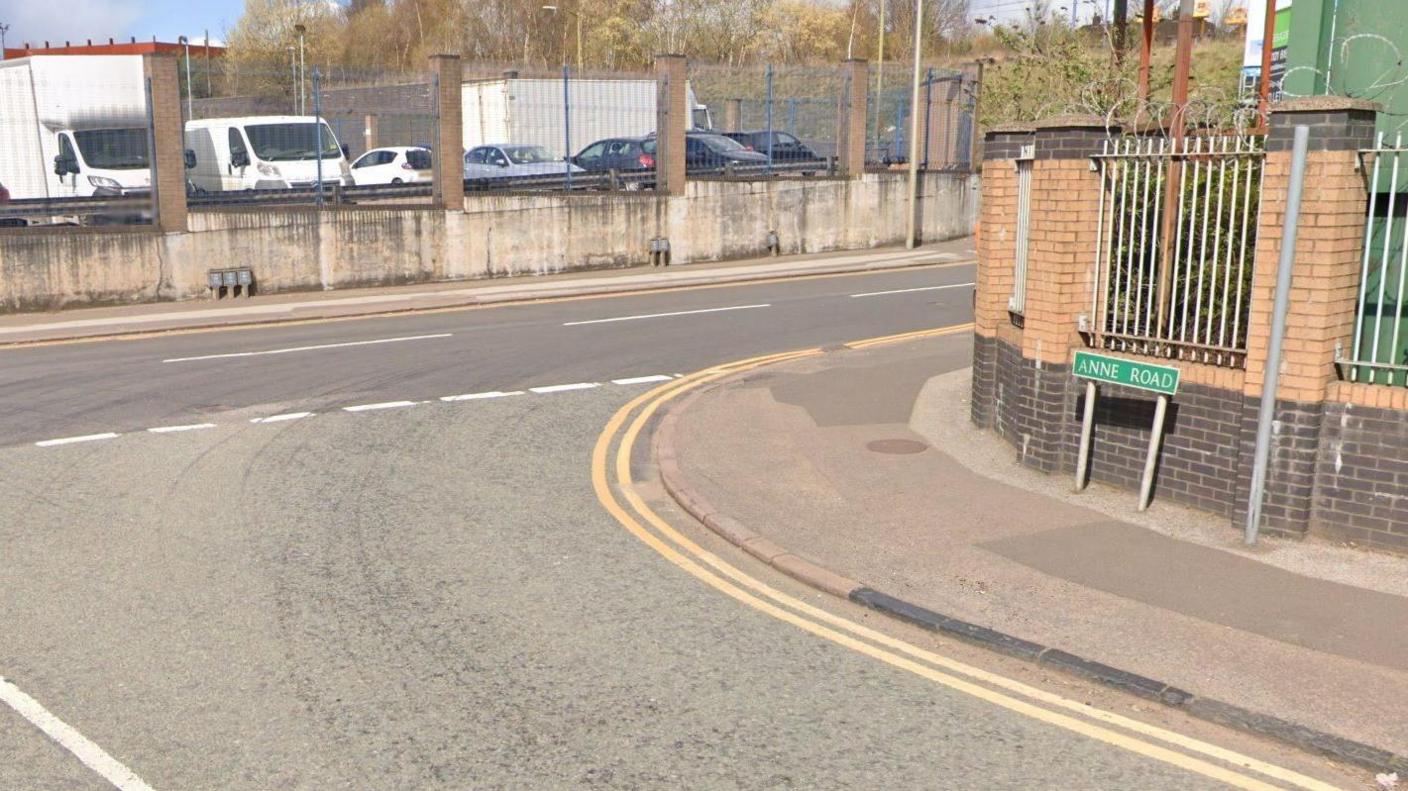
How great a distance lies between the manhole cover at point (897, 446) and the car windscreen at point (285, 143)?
19226mm

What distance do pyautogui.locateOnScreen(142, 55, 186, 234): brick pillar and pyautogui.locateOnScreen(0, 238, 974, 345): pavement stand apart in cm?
162

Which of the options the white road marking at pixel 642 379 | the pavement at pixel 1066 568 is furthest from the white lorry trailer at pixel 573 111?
the pavement at pixel 1066 568

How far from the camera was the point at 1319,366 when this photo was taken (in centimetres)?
823

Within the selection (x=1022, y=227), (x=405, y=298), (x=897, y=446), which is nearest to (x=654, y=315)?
(x=405, y=298)

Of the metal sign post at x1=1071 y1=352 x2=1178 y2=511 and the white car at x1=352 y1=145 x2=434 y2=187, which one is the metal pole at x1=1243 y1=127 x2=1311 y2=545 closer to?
the metal sign post at x1=1071 y1=352 x2=1178 y2=511

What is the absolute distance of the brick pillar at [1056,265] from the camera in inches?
386

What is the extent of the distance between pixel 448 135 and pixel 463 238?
2.10 metres

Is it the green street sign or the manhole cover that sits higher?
the green street sign

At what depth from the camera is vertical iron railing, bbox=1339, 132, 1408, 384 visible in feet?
26.6

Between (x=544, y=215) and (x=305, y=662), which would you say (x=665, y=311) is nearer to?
(x=544, y=215)

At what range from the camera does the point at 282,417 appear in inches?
500

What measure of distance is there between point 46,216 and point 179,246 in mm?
2373

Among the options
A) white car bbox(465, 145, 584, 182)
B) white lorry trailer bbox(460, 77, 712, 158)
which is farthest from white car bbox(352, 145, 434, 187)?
white lorry trailer bbox(460, 77, 712, 158)

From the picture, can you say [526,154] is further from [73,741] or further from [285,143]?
[73,741]
